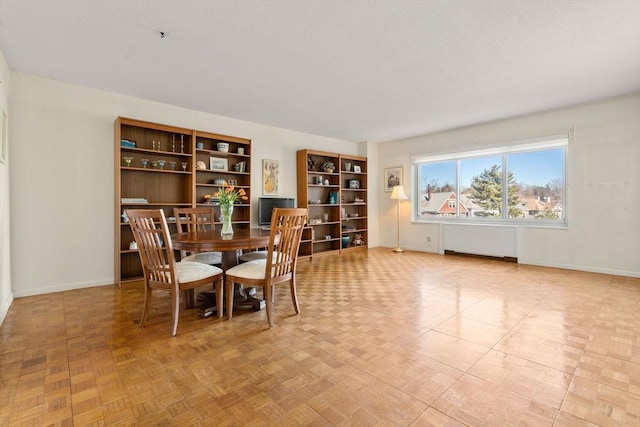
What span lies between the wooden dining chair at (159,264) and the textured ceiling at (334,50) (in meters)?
1.57

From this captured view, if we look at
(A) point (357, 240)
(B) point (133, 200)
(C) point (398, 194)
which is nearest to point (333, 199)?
(A) point (357, 240)

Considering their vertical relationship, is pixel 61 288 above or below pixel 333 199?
below

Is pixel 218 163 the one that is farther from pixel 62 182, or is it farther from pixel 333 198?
pixel 333 198

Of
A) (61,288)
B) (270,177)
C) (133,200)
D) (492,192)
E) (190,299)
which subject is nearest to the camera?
(190,299)

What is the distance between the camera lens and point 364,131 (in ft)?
19.7

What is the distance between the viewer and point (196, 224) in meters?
3.77

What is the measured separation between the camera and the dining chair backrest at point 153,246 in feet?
7.77

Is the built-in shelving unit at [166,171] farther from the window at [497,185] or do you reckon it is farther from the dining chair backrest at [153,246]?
the window at [497,185]

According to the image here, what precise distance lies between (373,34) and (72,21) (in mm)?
2422

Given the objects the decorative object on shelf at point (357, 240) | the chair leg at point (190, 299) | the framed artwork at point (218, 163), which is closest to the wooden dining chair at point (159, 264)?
the chair leg at point (190, 299)

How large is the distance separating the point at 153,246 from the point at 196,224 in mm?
1365

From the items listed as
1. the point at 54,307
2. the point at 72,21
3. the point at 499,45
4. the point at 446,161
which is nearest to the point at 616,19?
the point at 499,45

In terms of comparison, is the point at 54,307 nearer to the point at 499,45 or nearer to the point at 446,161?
the point at 499,45

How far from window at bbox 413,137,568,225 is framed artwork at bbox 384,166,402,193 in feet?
1.27
